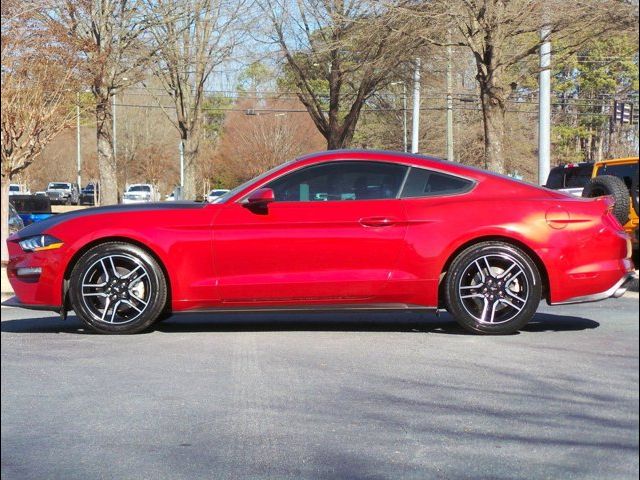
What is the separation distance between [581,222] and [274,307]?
67.3 inches

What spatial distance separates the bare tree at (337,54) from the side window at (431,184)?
7818mm

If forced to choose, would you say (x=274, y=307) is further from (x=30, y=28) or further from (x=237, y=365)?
(x=30, y=28)

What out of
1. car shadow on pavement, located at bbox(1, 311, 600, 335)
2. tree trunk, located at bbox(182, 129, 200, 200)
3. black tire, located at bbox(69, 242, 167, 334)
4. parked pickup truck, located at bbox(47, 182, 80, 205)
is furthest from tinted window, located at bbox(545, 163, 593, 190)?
parked pickup truck, located at bbox(47, 182, 80, 205)

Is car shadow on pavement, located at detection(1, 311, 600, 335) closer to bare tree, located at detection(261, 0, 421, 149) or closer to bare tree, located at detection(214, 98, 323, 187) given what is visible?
bare tree, located at detection(214, 98, 323, 187)

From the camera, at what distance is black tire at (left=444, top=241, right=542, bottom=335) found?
4.66m

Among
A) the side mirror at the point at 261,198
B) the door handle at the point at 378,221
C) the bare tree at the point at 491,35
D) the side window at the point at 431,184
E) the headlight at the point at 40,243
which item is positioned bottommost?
the headlight at the point at 40,243

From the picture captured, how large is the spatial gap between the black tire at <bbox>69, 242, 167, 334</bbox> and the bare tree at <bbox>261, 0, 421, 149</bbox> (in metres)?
8.45

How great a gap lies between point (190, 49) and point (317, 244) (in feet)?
45.6

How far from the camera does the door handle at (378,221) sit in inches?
182

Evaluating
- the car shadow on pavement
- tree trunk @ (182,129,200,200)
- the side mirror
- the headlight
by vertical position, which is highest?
tree trunk @ (182,129,200,200)

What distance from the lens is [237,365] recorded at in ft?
12.3

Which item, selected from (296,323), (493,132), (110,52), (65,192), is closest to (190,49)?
(110,52)

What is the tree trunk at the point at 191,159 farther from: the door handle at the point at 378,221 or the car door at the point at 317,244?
the door handle at the point at 378,221

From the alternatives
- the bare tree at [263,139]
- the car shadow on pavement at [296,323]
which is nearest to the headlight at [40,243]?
the car shadow on pavement at [296,323]
